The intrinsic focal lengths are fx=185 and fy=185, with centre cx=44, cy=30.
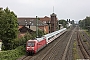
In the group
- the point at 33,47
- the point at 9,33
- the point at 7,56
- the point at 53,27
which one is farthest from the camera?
the point at 53,27

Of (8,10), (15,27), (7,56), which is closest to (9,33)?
(15,27)

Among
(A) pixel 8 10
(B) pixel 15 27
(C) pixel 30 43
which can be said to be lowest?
(C) pixel 30 43

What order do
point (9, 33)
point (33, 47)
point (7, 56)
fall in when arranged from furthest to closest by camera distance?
point (9, 33) < point (33, 47) < point (7, 56)

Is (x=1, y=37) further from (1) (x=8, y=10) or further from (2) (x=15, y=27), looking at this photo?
(1) (x=8, y=10)

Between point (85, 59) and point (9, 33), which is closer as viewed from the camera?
point (85, 59)

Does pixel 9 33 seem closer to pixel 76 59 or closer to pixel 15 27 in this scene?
pixel 15 27

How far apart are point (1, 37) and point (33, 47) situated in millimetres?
8505

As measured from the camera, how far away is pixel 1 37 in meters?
37.2

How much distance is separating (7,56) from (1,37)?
10466 mm

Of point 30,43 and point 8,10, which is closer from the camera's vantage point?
point 30,43

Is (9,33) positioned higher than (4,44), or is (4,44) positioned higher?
(9,33)

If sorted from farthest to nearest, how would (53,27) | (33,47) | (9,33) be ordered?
(53,27) → (9,33) → (33,47)

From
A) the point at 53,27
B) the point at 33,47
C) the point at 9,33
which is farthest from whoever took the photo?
the point at 53,27

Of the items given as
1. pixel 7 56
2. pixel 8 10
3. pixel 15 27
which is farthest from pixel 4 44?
pixel 7 56
